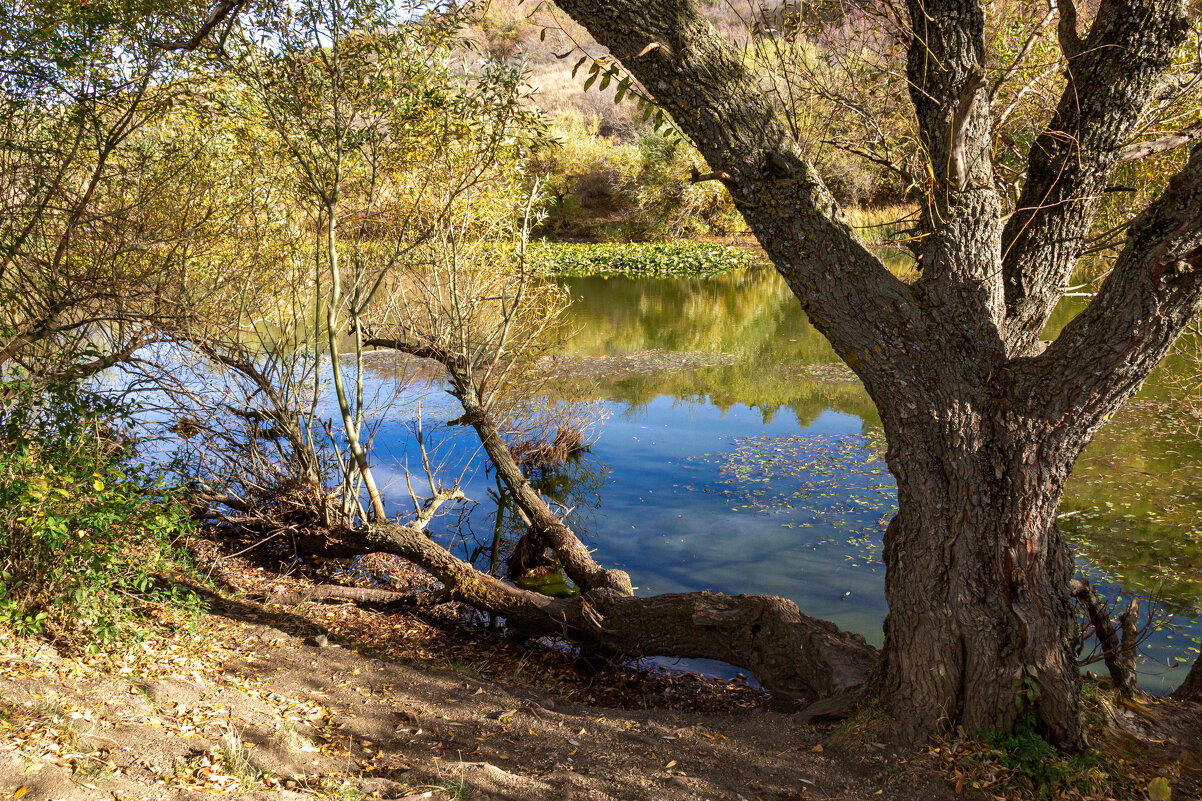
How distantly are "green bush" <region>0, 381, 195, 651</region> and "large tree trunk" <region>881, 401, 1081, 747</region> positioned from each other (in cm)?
395

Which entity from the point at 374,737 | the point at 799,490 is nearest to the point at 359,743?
the point at 374,737

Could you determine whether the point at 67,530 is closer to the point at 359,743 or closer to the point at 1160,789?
the point at 359,743

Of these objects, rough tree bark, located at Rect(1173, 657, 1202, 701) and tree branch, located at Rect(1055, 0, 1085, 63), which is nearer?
tree branch, located at Rect(1055, 0, 1085, 63)

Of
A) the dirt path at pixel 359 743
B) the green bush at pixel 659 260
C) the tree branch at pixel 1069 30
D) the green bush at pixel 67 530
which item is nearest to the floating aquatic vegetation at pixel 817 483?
the dirt path at pixel 359 743

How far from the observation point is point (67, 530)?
12.9 feet

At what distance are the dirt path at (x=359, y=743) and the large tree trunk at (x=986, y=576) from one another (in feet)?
1.55

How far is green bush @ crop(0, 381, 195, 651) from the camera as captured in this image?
155 inches

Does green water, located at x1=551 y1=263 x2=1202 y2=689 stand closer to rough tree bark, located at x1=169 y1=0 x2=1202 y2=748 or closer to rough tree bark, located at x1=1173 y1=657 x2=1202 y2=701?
rough tree bark, located at x1=1173 y1=657 x2=1202 y2=701

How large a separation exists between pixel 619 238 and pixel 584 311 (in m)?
18.5

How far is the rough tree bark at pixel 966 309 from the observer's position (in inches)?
128

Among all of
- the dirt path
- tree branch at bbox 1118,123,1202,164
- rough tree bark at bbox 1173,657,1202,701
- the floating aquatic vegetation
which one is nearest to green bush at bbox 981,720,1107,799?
the dirt path

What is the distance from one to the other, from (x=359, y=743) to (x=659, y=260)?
89.3ft

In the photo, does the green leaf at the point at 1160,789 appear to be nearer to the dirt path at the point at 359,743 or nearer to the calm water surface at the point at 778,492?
the dirt path at the point at 359,743

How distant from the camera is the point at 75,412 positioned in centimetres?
486
